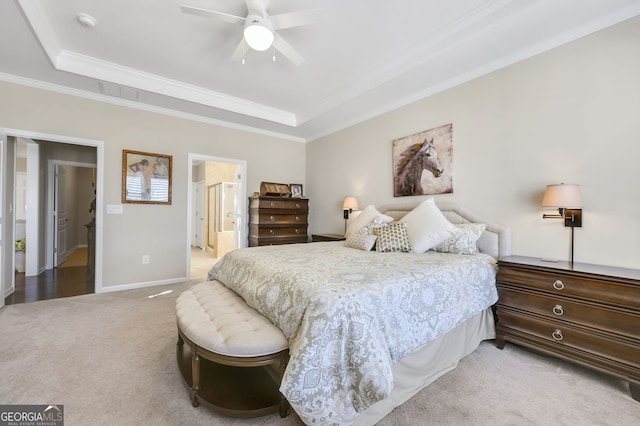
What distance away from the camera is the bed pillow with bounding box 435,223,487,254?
259 centimetres

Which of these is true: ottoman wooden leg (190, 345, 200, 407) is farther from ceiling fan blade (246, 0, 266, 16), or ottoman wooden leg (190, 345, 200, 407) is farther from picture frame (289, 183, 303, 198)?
picture frame (289, 183, 303, 198)

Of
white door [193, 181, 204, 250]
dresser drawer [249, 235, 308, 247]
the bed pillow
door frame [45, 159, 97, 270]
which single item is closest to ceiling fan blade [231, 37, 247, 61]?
the bed pillow

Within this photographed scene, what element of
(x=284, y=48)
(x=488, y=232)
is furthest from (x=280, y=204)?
(x=488, y=232)

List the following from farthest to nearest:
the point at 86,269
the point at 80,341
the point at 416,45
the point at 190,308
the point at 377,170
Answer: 1. the point at 86,269
2. the point at 377,170
3. the point at 416,45
4. the point at 80,341
5. the point at 190,308

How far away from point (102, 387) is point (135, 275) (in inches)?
103

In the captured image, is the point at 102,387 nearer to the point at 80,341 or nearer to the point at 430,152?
the point at 80,341

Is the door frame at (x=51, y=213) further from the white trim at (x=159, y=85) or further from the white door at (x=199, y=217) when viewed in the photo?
the white door at (x=199, y=217)

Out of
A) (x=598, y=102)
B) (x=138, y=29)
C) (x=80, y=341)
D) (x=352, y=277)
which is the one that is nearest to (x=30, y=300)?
(x=80, y=341)

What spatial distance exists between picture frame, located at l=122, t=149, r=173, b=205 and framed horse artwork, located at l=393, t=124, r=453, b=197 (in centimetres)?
350

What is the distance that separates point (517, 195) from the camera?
268 centimetres

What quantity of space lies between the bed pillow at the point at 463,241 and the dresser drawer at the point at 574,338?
597 mm

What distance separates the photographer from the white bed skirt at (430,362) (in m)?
1.50

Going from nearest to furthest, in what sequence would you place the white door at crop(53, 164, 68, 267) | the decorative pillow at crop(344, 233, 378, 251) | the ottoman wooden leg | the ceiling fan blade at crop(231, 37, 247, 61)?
the ottoman wooden leg
the ceiling fan blade at crop(231, 37, 247, 61)
the decorative pillow at crop(344, 233, 378, 251)
the white door at crop(53, 164, 68, 267)

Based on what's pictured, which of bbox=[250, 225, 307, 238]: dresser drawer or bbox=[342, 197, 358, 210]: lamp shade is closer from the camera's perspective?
bbox=[342, 197, 358, 210]: lamp shade
